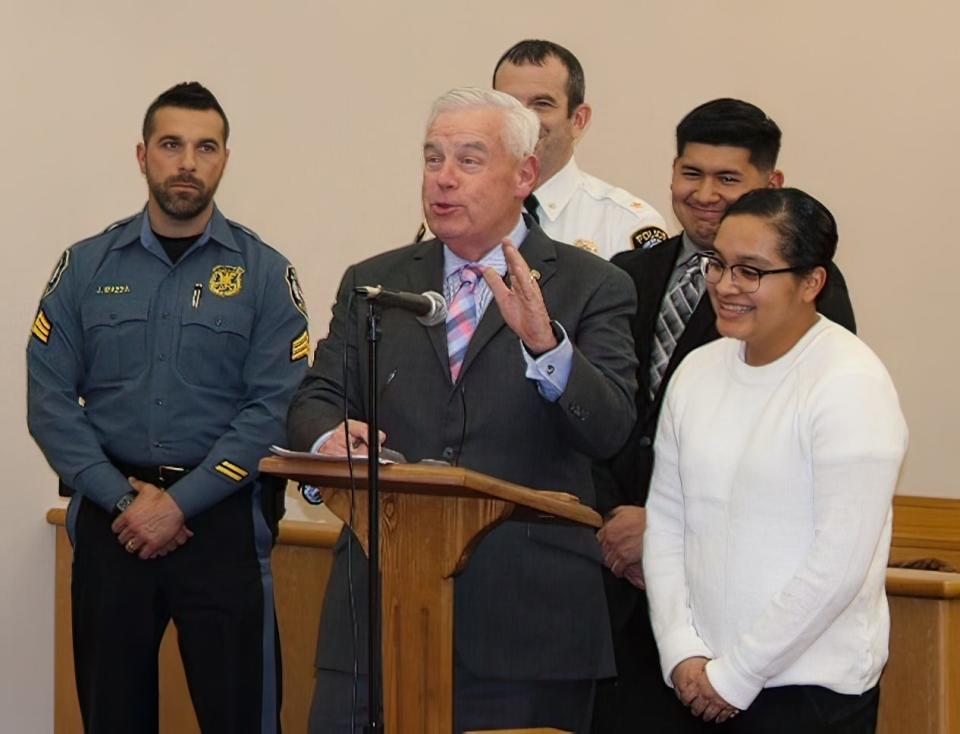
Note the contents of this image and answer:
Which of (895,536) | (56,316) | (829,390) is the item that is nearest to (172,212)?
(56,316)

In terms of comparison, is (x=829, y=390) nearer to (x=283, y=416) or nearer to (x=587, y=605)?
Answer: (x=587, y=605)

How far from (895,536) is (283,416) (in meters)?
2.00

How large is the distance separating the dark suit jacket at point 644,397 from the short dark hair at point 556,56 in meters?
0.86

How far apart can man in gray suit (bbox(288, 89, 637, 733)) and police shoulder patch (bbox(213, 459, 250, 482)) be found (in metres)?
0.94

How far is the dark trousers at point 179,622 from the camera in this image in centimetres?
408

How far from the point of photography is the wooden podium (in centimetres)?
267

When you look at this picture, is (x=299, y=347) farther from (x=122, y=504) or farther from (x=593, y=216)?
(x=593, y=216)

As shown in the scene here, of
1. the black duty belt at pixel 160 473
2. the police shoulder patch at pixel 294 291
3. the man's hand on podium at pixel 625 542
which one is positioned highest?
the police shoulder patch at pixel 294 291

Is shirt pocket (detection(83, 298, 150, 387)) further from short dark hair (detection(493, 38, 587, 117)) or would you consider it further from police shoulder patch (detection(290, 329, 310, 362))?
short dark hair (detection(493, 38, 587, 117))

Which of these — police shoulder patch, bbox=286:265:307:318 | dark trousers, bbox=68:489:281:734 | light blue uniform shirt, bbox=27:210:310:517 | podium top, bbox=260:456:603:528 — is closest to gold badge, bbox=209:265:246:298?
light blue uniform shirt, bbox=27:210:310:517

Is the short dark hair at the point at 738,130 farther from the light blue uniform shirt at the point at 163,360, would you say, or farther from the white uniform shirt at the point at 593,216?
the light blue uniform shirt at the point at 163,360

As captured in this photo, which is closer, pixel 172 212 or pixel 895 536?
pixel 172 212

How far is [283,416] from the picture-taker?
13.9 ft

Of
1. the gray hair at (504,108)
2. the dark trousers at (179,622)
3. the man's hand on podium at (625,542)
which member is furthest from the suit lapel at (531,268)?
the dark trousers at (179,622)
